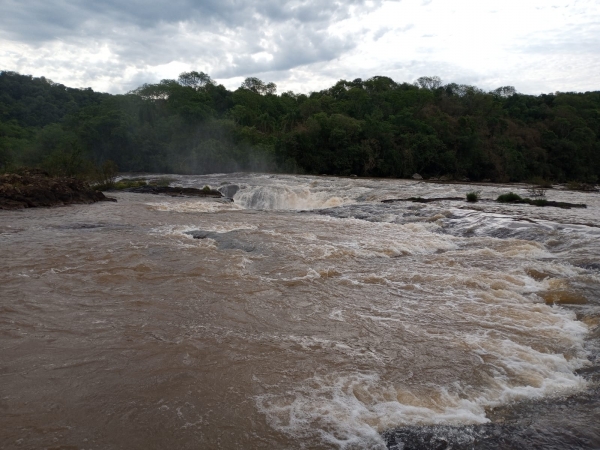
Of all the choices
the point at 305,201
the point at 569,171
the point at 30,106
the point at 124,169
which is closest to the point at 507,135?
the point at 569,171

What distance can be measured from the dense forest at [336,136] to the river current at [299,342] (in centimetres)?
2915

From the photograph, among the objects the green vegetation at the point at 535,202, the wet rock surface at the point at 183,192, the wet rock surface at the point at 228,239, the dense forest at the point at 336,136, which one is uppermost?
the dense forest at the point at 336,136

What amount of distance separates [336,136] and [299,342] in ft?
115

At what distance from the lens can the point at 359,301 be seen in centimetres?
681

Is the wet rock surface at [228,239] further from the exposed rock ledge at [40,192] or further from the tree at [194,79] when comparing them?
the tree at [194,79]

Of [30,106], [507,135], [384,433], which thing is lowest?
[384,433]

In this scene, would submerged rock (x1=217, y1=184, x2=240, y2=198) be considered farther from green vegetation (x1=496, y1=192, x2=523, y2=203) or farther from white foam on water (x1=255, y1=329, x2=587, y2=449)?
white foam on water (x1=255, y1=329, x2=587, y2=449)

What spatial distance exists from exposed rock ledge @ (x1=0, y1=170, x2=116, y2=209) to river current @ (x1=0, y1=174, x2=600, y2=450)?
21.9 feet

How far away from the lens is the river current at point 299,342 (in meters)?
3.61

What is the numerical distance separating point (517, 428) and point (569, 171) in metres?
50.1

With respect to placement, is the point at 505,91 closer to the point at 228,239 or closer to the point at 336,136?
the point at 336,136

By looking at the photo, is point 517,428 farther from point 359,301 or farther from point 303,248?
point 303,248

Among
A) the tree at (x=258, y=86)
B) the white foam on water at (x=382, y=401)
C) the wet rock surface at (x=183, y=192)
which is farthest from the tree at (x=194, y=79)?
the white foam on water at (x=382, y=401)

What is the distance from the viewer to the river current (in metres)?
3.61
